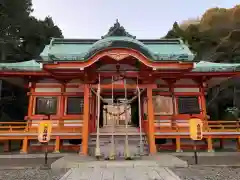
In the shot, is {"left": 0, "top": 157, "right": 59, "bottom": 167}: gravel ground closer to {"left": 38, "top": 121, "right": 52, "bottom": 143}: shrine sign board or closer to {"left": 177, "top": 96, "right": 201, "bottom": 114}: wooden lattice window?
{"left": 38, "top": 121, "right": 52, "bottom": 143}: shrine sign board

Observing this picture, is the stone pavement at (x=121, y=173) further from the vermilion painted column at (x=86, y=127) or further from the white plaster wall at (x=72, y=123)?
the white plaster wall at (x=72, y=123)

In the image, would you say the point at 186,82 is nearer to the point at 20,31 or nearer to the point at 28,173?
the point at 28,173

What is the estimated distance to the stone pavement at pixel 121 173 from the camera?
574 centimetres

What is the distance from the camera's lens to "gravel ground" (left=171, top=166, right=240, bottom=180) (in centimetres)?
596

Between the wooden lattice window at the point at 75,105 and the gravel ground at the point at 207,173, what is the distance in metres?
6.01

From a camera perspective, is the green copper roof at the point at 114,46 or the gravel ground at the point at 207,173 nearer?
the gravel ground at the point at 207,173

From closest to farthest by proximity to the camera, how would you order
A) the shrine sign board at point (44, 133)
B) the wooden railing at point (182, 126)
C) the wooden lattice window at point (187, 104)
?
the shrine sign board at point (44, 133)
the wooden railing at point (182, 126)
the wooden lattice window at point (187, 104)

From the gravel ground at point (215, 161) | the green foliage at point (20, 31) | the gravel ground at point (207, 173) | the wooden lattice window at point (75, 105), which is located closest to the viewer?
the gravel ground at point (207, 173)

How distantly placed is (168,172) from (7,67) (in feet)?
28.9

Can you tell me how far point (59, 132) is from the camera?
10.5 meters

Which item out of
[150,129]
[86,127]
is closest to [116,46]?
[86,127]

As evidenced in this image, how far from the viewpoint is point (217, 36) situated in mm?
24875

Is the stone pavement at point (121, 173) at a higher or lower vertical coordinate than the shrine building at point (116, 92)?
lower

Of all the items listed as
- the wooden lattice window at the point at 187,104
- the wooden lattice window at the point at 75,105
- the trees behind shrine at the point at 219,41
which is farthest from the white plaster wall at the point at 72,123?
the trees behind shrine at the point at 219,41
